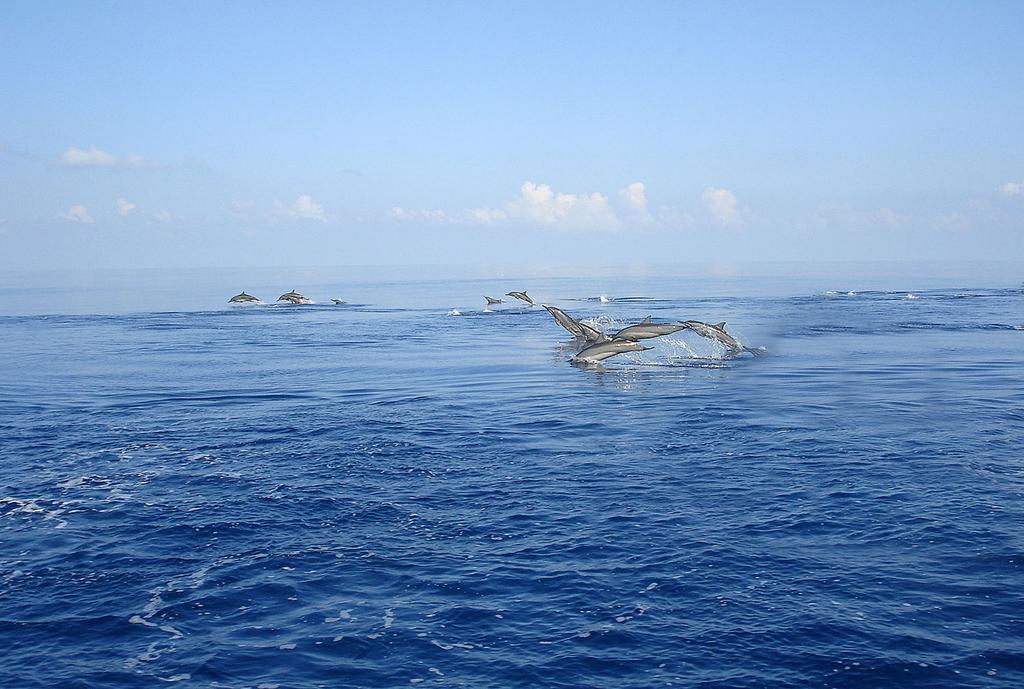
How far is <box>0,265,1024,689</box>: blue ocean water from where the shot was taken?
29.8 feet

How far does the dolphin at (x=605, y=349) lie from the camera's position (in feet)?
100

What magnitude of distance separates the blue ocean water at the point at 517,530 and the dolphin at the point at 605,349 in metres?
2.09

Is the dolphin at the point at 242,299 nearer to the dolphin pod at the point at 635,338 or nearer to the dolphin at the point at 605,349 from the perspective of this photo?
Answer: the dolphin pod at the point at 635,338

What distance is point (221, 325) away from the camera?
51562mm

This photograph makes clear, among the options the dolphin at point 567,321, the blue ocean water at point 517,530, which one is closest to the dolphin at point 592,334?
the dolphin at point 567,321

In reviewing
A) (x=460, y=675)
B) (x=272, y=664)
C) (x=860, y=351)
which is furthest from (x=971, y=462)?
(x=860, y=351)

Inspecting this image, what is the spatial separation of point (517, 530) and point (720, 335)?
71.8 ft

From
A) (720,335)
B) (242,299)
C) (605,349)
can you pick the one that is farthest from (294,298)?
(720,335)

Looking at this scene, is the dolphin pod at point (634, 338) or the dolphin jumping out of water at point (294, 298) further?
the dolphin jumping out of water at point (294, 298)

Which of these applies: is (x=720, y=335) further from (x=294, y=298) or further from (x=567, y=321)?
(x=294, y=298)

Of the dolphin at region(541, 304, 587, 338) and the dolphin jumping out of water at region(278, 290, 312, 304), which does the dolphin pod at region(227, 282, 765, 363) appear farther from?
the dolphin jumping out of water at region(278, 290, 312, 304)

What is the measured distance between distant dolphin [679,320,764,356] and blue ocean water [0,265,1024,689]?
3269mm

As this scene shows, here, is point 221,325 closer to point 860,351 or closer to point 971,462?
point 860,351

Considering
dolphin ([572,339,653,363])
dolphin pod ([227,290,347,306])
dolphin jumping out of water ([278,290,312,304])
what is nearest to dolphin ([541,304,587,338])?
dolphin ([572,339,653,363])
